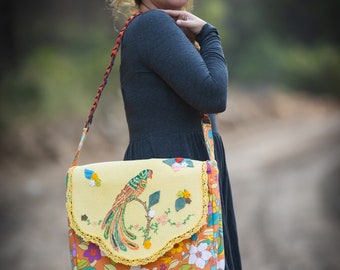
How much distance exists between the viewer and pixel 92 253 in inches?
69.5

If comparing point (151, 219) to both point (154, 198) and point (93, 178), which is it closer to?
point (154, 198)

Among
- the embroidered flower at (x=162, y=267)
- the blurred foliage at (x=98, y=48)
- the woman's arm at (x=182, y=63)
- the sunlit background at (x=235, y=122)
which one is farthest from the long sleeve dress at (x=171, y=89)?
the blurred foliage at (x=98, y=48)

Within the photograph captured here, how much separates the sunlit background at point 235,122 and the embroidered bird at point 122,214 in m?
1.36

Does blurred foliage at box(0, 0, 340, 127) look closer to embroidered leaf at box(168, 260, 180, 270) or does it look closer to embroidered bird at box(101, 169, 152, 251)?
embroidered bird at box(101, 169, 152, 251)

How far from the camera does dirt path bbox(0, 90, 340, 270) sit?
4.85 meters

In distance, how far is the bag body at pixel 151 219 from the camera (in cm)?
170

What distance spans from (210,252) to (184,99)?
385 mm

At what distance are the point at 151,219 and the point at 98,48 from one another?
775 cm

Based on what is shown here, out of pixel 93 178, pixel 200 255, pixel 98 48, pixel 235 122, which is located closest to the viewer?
pixel 200 255

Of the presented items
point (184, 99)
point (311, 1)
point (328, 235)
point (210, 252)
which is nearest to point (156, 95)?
point (184, 99)

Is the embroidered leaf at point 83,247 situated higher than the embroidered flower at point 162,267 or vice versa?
the embroidered leaf at point 83,247

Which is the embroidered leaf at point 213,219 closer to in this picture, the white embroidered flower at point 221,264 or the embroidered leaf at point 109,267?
the white embroidered flower at point 221,264

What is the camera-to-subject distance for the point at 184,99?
1.75 metres

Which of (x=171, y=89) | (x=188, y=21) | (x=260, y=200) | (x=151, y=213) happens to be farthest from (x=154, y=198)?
(x=260, y=200)
